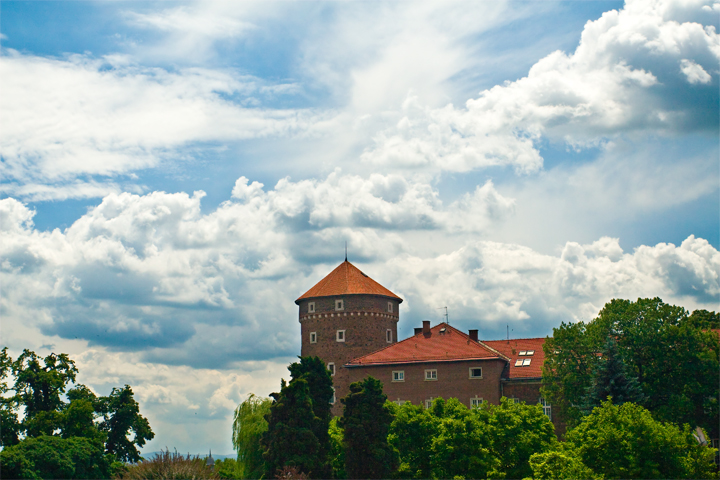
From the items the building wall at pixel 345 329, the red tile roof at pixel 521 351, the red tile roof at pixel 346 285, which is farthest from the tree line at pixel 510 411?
the red tile roof at pixel 346 285

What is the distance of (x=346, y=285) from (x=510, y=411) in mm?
26438

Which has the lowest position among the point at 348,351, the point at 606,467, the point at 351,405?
the point at 606,467

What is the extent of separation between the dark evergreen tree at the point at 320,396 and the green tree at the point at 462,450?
6916 mm

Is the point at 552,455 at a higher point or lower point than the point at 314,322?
lower

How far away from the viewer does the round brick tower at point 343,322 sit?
7100 centimetres

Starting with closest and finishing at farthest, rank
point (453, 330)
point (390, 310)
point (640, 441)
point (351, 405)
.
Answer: point (640, 441) → point (351, 405) → point (453, 330) → point (390, 310)

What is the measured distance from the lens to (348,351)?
71062 millimetres

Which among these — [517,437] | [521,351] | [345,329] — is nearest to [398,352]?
[345,329]

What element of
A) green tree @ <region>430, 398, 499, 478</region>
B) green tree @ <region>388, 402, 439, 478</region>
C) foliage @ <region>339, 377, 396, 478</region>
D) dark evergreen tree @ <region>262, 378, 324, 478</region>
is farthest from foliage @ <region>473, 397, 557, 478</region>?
dark evergreen tree @ <region>262, 378, 324, 478</region>

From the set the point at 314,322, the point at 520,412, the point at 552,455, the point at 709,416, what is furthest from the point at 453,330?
the point at 552,455

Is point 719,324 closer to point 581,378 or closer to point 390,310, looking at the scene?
point 581,378

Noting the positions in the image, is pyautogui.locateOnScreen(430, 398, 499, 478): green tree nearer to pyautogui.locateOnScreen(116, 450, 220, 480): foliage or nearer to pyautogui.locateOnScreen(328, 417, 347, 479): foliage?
pyautogui.locateOnScreen(328, 417, 347, 479): foliage

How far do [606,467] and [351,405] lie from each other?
17.2m

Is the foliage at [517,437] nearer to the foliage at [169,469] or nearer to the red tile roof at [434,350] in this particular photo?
the red tile roof at [434,350]
